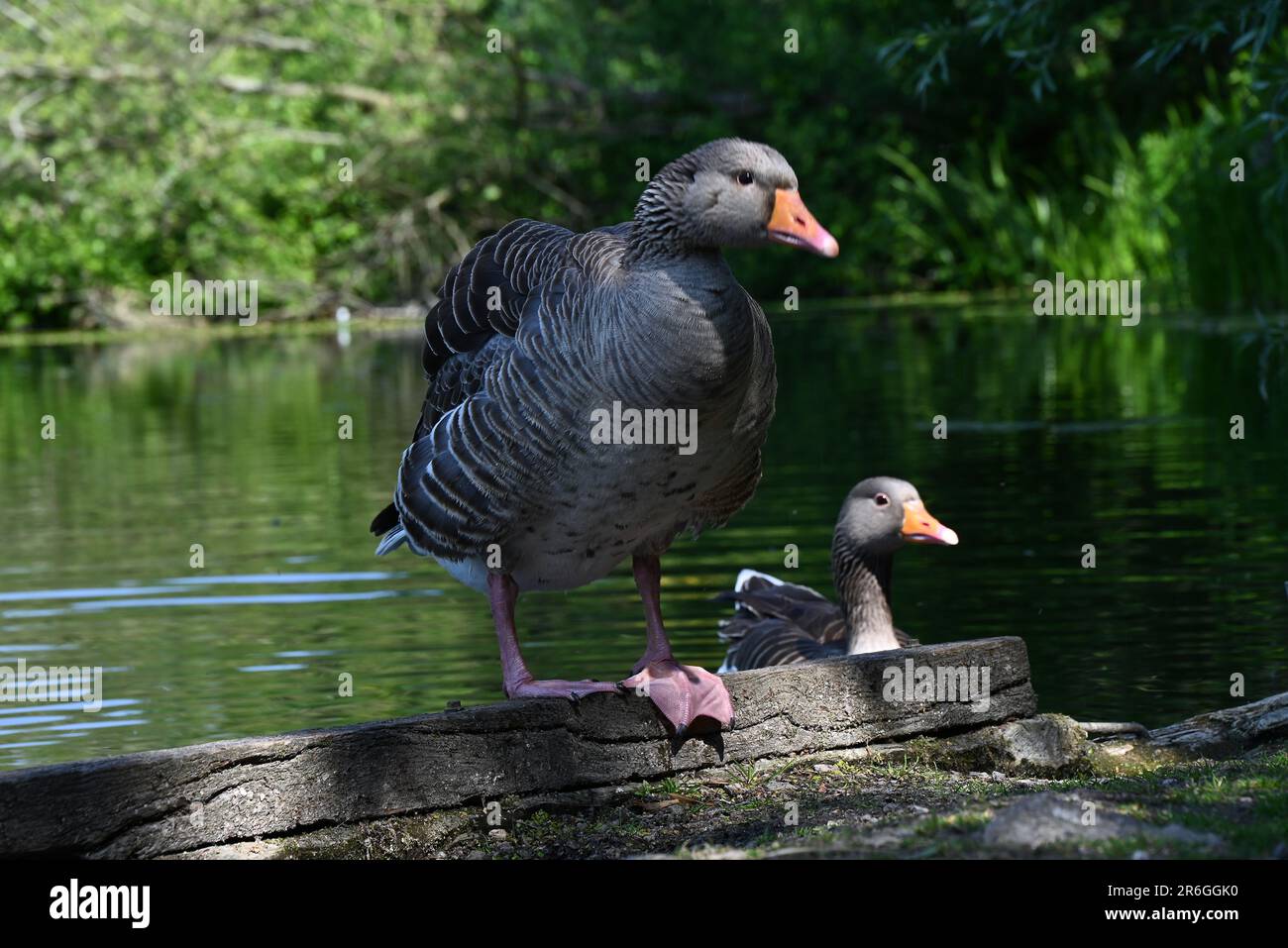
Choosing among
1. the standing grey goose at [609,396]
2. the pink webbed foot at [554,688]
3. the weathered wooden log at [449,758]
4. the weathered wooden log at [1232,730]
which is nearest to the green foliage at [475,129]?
the weathered wooden log at [1232,730]

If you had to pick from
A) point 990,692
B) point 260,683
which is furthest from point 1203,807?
point 260,683

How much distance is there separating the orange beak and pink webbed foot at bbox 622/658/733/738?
1.43 metres

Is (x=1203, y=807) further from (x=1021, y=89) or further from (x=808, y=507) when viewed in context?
(x=1021, y=89)

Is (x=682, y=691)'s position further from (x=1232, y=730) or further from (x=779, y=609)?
(x=779, y=609)

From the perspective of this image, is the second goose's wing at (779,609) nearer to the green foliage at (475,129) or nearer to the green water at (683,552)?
the green water at (683,552)

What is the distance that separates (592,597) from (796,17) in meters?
27.1

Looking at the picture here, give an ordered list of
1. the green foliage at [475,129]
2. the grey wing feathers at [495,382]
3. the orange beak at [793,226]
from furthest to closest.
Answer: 1. the green foliage at [475,129]
2. the grey wing feathers at [495,382]
3. the orange beak at [793,226]

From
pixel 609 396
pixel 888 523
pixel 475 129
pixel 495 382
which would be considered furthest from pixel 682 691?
pixel 475 129

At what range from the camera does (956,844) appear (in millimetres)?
4367

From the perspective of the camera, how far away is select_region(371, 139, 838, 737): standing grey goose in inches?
214

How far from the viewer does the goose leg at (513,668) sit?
18.8 ft

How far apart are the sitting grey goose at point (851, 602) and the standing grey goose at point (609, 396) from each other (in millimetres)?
2725

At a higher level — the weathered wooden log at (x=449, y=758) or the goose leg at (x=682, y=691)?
the goose leg at (x=682, y=691)

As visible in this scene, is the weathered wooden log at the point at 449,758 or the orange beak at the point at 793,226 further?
the orange beak at the point at 793,226
